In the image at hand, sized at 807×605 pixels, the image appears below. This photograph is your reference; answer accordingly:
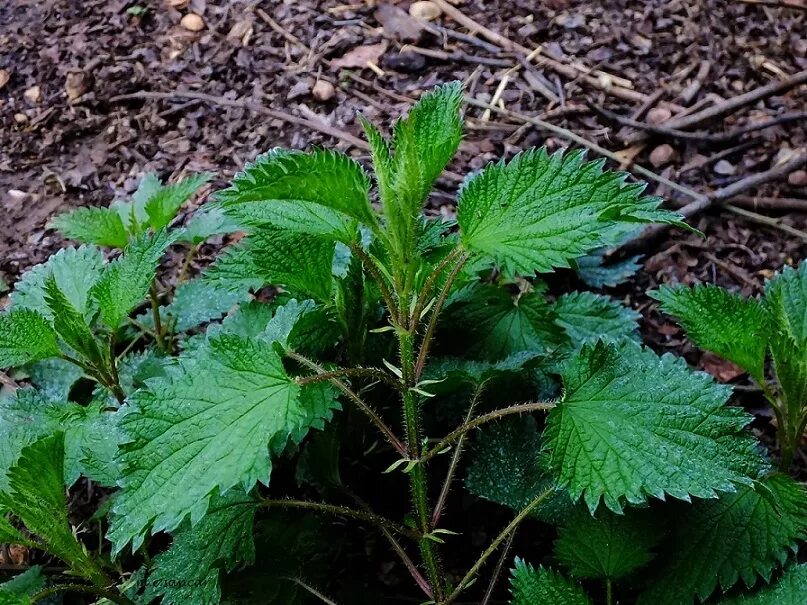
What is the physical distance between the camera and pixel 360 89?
8.09 ft

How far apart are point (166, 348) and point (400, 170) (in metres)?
0.91

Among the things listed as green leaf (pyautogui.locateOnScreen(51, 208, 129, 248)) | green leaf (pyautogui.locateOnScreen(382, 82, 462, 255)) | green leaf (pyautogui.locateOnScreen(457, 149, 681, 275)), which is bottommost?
green leaf (pyautogui.locateOnScreen(51, 208, 129, 248))

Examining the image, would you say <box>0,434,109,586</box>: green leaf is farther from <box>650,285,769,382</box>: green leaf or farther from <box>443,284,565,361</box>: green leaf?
<box>650,285,769,382</box>: green leaf

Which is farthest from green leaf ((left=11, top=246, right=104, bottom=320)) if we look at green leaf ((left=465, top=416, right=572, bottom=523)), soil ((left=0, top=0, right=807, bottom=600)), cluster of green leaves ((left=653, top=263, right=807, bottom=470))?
cluster of green leaves ((left=653, top=263, right=807, bottom=470))

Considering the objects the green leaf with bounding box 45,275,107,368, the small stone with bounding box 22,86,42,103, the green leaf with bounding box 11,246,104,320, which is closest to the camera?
the green leaf with bounding box 45,275,107,368

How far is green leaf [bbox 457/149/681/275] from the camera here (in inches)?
42.4

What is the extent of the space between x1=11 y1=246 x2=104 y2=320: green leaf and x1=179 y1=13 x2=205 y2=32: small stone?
1309mm

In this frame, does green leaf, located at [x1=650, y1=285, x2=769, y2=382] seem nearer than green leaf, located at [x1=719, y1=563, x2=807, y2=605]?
No

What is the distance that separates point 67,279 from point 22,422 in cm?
32

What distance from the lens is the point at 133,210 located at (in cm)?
175

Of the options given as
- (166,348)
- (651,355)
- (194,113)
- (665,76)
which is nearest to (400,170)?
(651,355)

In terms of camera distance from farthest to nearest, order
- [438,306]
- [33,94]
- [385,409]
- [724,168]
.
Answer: [33,94], [724,168], [385,409], [438,306]

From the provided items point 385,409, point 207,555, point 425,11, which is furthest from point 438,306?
point 425,11

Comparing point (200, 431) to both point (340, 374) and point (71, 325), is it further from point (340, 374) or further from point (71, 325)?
point (71, 325)
